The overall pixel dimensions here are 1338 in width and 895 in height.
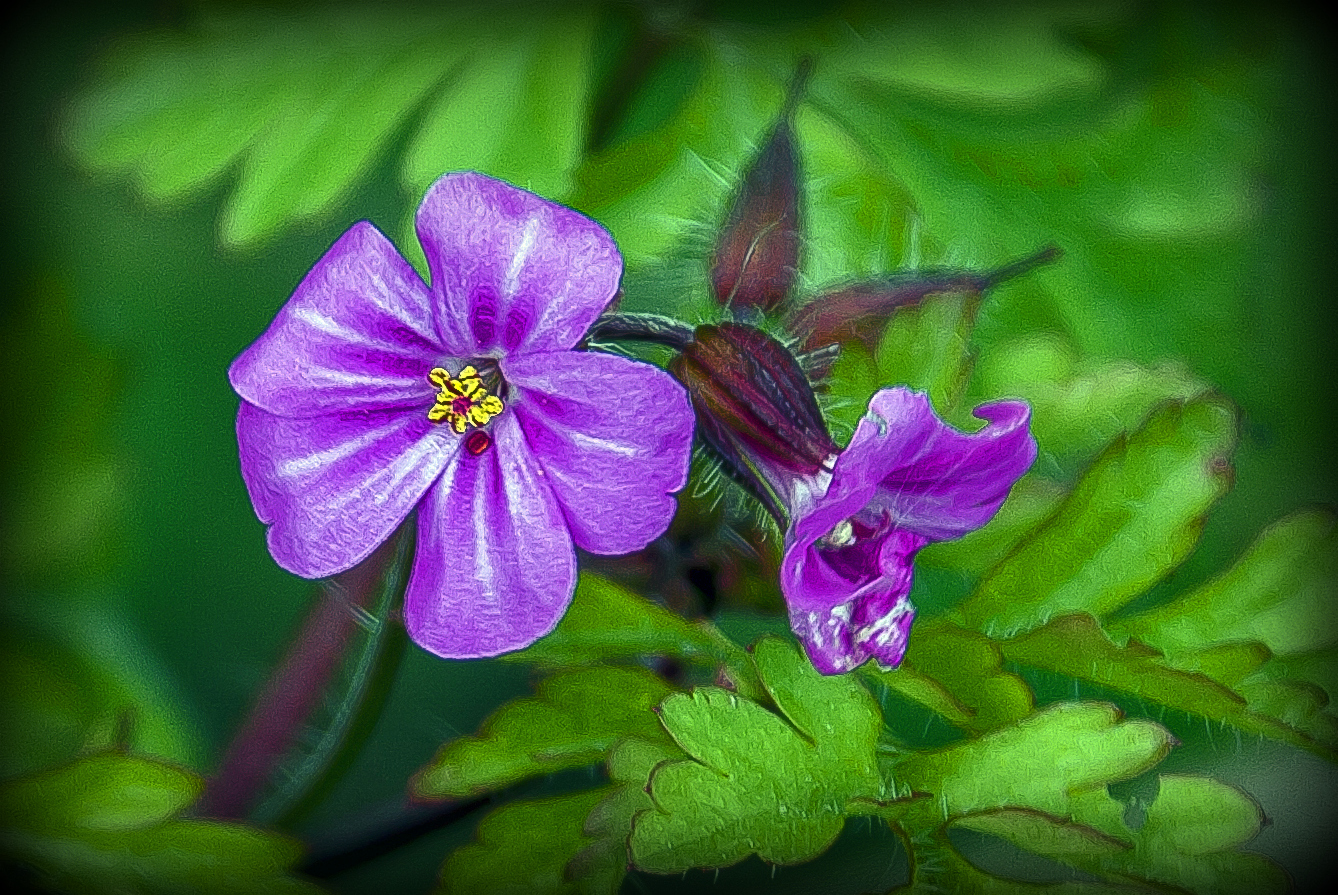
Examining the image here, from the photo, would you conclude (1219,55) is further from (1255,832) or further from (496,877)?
(496,877)

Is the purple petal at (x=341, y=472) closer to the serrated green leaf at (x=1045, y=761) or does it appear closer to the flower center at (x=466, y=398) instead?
the flower center at (x=466, y=398)

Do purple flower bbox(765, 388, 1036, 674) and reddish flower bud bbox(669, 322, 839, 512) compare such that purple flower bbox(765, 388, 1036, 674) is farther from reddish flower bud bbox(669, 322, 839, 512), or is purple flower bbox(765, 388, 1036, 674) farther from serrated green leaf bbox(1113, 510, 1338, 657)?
serrated green leaf bbox(1113, 510, 1338, 657)

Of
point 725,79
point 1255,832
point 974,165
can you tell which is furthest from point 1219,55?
point 1255,832

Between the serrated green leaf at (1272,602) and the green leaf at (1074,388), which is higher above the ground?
the green leaf at (1074,388)

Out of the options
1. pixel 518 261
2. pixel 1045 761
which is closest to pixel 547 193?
pixel 518 261

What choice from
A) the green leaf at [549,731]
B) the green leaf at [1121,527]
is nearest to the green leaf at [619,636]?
the green leaf at [549,731]

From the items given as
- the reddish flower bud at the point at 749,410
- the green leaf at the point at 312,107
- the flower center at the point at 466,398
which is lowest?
the reddish flower bud at the point at 749,410
